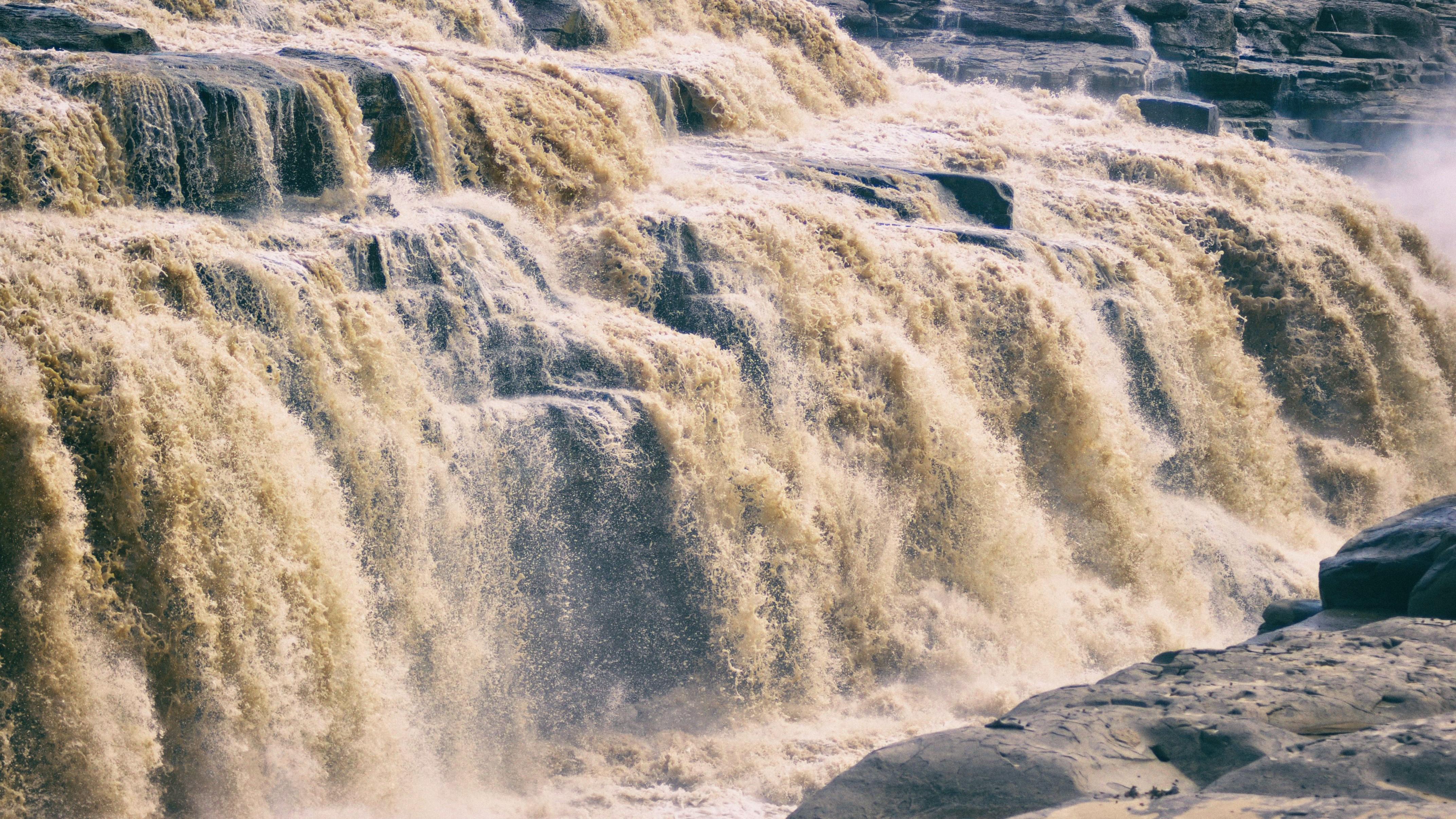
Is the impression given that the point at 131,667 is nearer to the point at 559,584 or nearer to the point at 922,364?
the point at 559,584

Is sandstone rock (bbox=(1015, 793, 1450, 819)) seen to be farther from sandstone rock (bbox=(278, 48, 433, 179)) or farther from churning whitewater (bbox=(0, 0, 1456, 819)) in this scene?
sandstone rock (bbox=(278, 48, 433, 179))

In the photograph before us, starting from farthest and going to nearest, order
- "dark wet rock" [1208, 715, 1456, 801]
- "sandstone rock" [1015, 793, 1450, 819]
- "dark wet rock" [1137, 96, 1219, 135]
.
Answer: "dark wet rock" [1137, 96, 1219, 135]
"dark wet rock" [1208, 715, 1456, 801]
"sandstone rock" [1015, 793, 1450, 819]

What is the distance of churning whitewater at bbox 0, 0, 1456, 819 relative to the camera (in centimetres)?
530

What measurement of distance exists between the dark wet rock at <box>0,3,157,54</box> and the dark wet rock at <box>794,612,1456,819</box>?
6.45 m

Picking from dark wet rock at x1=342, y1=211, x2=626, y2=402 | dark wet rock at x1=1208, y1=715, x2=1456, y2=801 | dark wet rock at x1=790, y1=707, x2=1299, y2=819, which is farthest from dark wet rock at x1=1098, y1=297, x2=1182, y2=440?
dark wet rock at x1=1208, y1=715, x2=1456, y2=801

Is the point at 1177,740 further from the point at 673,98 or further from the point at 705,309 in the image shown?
the point at 673,98

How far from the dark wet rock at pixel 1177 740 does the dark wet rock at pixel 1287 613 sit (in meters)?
1.75

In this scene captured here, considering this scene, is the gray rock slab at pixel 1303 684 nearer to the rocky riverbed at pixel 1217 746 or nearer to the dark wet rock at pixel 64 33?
the rocky riverbed at pixel 1217 746

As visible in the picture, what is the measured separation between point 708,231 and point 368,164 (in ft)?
7.44

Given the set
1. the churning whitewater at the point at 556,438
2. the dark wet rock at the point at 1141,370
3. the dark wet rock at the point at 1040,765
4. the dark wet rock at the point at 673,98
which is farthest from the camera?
the dark wet rock at the point at 673,98

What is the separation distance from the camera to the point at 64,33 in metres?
7.46

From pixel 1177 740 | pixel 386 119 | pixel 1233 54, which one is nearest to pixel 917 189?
pixel 386 119

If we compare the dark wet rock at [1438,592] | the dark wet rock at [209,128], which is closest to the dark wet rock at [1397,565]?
the dark wet rock at [1438,592]

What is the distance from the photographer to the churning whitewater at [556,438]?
5.30 m
